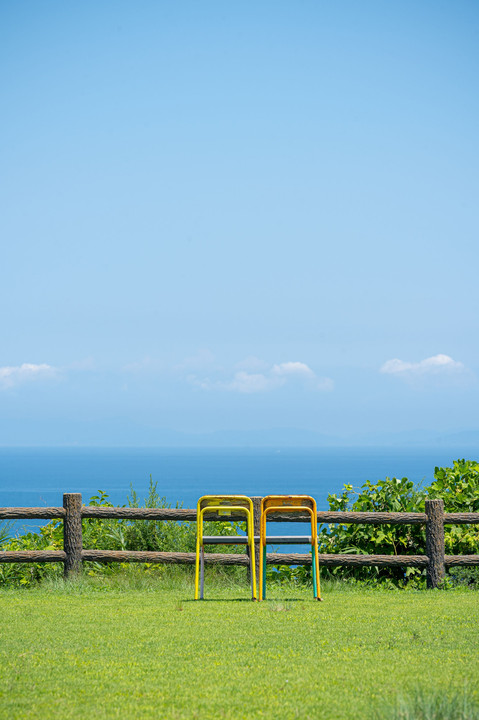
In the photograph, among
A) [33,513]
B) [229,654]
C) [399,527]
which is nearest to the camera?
[229,654]

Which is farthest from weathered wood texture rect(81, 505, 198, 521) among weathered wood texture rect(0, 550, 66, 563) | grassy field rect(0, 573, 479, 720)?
grassy field rect(0, 573, 479, 720)

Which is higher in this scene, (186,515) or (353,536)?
(186,515)

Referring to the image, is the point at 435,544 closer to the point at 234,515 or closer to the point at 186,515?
the point at 234,515

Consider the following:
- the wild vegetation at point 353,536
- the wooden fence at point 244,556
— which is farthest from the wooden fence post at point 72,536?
the wild vegetation at point 353,536

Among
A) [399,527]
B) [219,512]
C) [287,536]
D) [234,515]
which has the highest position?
[219,512]

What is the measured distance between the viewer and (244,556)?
985 cm

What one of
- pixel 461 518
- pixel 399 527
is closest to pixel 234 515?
pixel 399 527

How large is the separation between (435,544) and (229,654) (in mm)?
4729

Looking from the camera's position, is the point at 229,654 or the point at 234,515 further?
the point at 234,515

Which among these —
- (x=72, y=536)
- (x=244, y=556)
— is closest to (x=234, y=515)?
(x=244, y=556)

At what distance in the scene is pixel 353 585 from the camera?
985 cm

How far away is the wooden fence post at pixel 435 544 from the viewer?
31.9 feet

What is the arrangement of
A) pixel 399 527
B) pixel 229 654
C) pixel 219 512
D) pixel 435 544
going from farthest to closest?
pixel 399 527
pixel 435 544
pixel 219 512
pixel 229 654

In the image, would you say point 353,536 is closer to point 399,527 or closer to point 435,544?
point 399,527
